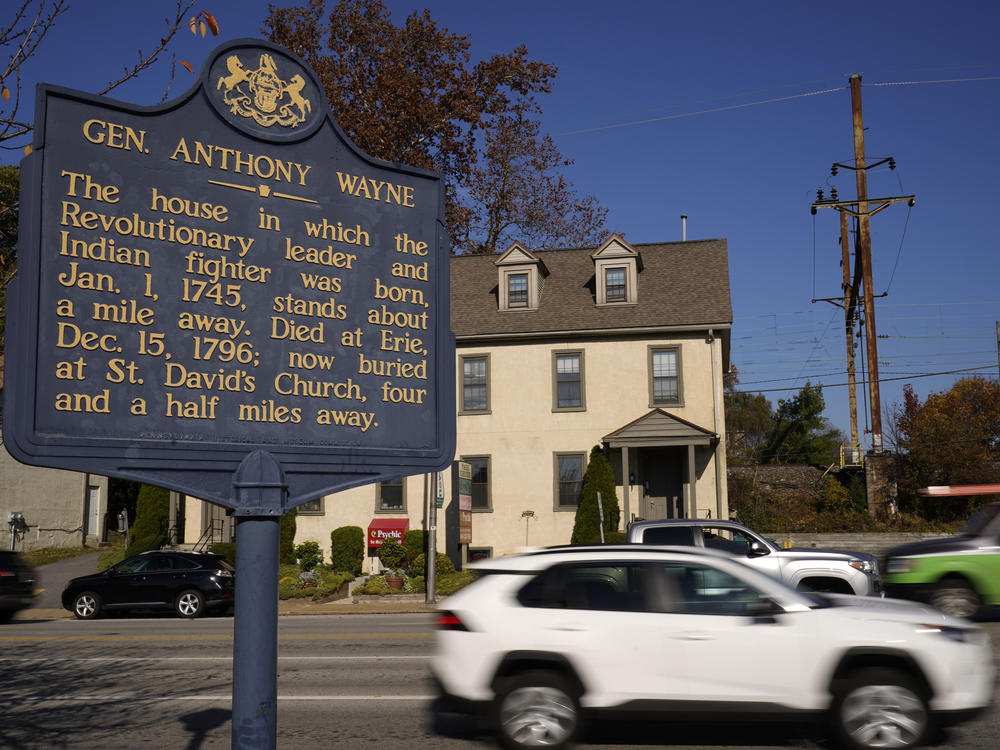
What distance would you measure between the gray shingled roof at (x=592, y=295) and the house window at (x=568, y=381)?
99cm

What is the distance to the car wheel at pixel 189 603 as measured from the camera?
2319 centimetres

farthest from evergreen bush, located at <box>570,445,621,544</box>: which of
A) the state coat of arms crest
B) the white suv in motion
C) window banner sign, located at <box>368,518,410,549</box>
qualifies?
the state coat of arms crest

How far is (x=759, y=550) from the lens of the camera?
16344 millimetres

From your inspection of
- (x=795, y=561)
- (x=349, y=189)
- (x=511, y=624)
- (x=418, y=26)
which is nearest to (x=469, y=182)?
(x=418, y=26)

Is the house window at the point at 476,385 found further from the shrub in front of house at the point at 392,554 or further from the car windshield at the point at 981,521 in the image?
the car windshield at the point at 981,521

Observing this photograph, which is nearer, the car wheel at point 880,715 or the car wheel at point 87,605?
the car wheel at point 880,715

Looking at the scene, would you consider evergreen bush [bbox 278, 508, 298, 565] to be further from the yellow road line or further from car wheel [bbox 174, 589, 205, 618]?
the yellow road line

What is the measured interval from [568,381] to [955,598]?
17224 mm

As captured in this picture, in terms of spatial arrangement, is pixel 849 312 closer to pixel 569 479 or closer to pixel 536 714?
pixel 569 479

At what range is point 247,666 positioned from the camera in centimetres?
436

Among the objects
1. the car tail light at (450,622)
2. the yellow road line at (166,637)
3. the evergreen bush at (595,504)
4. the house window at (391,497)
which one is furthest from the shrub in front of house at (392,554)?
the car tail light at (450,622)

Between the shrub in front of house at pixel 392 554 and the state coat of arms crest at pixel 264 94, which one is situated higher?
the state coat of arms crest at pixel 264 94

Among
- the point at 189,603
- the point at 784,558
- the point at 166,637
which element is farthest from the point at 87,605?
the point at 784,558

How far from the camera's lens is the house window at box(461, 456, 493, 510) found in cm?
3198
